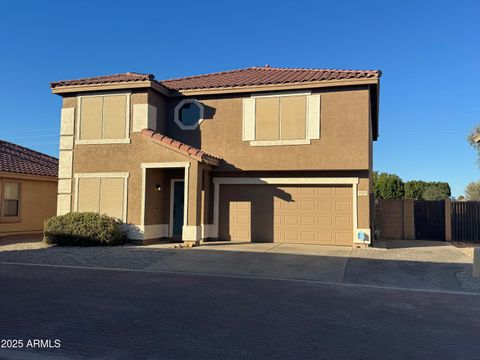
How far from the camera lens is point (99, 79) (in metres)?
18.0

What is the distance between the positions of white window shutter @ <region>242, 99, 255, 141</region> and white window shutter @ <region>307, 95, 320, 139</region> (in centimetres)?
217

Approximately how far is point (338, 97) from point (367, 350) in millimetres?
12189

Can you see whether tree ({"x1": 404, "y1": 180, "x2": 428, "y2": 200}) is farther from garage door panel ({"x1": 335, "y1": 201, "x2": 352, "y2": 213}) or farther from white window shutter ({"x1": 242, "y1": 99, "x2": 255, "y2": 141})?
white window shutter ({"x1": 242, "y1": 99, "x2": 255, "y2": 141})

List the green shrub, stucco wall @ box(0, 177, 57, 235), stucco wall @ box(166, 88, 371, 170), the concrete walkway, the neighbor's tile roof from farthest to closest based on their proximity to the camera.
Result: stucco wall @ box(0, 177, 57, 235) → the neighbor's tile roof → stucco wall @ box(166, 88, 371, 170) → the green shrub → the concrete walkway

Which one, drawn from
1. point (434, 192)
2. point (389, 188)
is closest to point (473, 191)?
point (434, 192)

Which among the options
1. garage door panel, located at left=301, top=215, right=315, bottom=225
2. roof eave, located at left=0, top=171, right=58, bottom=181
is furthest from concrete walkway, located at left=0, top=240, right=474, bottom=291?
roof eave, located at left=0, top=171, right=58, bottom=181

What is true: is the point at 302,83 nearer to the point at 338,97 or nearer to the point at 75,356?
the point at 338,97

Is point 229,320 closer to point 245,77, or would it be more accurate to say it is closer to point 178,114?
point 178,114

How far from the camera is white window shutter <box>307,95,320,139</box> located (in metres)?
16.5

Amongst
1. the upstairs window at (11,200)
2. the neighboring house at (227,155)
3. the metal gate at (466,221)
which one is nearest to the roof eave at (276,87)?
the neighboring house at (227,155)

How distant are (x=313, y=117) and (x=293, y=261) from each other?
20.1 feet

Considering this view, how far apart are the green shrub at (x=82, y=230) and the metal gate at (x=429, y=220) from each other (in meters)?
13.0

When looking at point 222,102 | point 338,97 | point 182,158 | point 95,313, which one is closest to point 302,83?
point 338,97

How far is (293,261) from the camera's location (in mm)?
12844
